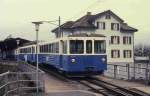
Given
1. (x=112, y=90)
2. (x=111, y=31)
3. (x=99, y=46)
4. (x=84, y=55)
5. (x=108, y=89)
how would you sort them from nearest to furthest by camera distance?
(x=112, y=90) < (x=108, y=89) < (x=84, y=55) < (x=99, y=46) < (x=111, y=31)

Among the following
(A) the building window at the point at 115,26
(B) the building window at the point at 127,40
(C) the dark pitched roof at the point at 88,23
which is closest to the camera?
(C) the dark pitched roof at the point at 88,23

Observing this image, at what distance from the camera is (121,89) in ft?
82.8

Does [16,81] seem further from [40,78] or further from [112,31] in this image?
[112,31]

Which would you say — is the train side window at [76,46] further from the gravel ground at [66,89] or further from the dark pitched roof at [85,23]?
the dark pitched roof at [85,23]

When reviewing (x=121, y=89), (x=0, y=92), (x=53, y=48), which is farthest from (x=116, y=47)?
(x=0, y=92)

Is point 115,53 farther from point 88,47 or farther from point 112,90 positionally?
point 112,90

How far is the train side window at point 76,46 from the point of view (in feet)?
102

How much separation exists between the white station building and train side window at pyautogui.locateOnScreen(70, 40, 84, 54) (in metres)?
55.7

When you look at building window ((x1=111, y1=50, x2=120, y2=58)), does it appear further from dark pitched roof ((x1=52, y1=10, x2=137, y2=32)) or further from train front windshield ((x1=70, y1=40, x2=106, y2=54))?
train front windshield ((x1=70, y1=40, x2=106, y2=54))

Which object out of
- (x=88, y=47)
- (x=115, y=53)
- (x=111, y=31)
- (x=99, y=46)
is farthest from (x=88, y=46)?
(x=115, y=53)

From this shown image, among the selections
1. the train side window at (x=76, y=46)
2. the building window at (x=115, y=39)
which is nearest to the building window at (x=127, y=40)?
the building window at (x=115, y=39)

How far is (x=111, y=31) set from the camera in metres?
92.2

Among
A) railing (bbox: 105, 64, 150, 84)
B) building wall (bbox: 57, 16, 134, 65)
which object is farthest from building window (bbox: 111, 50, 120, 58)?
railing (bbox: 105, 64, 150, 84)

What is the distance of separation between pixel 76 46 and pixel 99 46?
147cm
